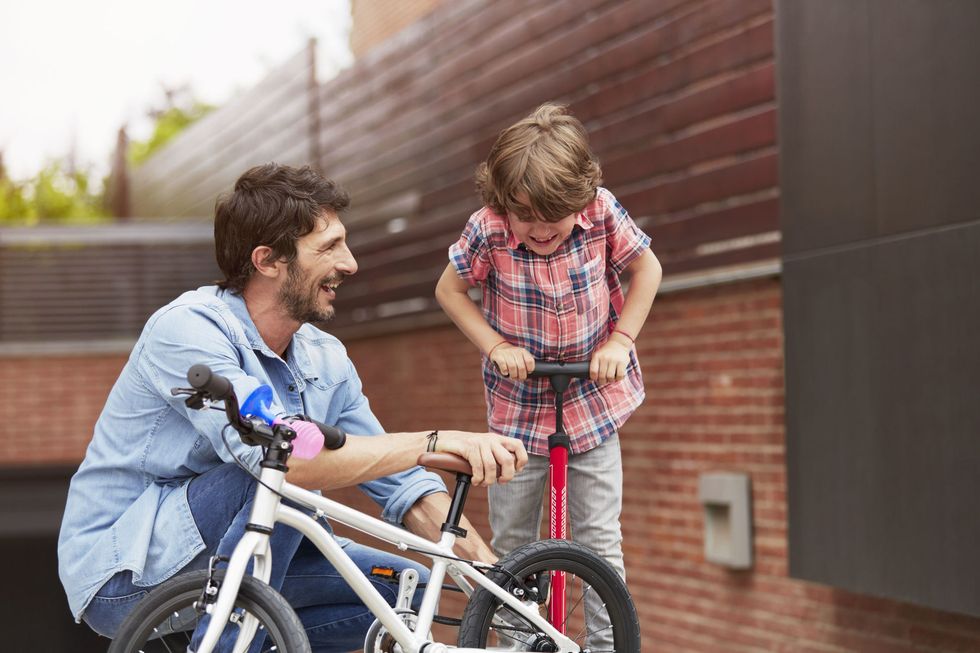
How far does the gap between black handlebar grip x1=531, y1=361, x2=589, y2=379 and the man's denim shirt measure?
38cm

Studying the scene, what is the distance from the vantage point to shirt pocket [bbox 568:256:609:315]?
3078 mm

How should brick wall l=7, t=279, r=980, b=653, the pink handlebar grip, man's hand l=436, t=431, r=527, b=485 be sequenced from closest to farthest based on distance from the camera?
the pink handlebar grip, man's hand l=436, t=431, r=527, b=485, brick wall l=7, t=279, r=980, b=653

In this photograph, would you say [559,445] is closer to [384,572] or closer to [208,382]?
[384,572]

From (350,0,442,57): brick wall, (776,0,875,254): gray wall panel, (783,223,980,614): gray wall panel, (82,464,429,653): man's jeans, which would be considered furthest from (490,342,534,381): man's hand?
(350,0,442,57): brick wall

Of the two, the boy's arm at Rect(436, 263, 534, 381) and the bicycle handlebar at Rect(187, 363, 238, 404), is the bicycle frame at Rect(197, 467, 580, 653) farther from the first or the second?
the boy's arm at Rect(436, 263, 534, 381)

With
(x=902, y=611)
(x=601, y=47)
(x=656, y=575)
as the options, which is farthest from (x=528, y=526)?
(x=601, y=47)

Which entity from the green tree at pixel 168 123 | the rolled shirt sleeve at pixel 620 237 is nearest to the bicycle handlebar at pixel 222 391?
the rolled shirt sleeve at pixel 620 237

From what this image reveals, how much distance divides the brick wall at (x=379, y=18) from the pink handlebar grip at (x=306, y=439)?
9.86m

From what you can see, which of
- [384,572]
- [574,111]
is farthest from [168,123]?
[384,572]

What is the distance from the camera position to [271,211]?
280 centimetres

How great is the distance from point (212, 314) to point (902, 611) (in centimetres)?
342

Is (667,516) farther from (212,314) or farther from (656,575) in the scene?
(212,314)

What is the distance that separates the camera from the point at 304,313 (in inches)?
111

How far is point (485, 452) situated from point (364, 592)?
0.35m
